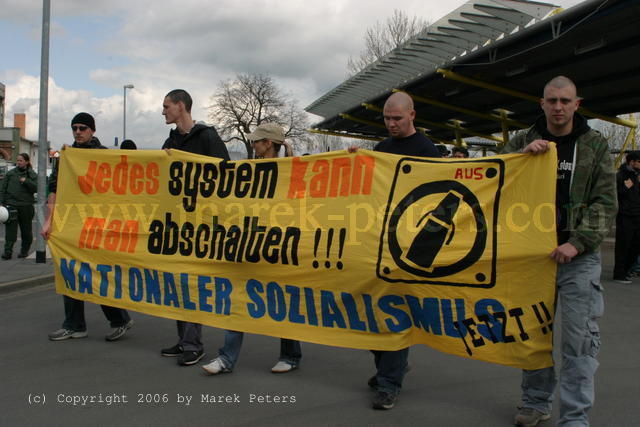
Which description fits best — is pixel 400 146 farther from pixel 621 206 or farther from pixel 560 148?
pixel 621 206

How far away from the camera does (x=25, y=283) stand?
26.8 feet

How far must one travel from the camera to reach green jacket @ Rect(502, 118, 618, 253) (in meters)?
3.25

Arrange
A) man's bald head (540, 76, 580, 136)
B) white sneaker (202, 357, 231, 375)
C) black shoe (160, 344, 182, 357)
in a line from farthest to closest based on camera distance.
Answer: black shoe (160, 344, 182, 357) → white sneaker (202, 357, 231, 375) → man's bald head (540, 76, 580, 136)

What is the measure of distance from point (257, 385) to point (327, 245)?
114cm

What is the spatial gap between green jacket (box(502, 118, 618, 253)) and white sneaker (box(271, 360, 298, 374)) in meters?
2.32

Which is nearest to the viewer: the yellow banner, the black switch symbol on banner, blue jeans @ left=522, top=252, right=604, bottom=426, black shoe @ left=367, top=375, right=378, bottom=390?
blue jeans @ left=522, top=252, right=604, bottom=426

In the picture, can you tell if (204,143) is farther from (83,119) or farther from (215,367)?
(215,367)

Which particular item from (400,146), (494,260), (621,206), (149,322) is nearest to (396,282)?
(494,260)

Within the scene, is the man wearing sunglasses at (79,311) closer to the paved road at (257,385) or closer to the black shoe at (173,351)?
the paved road at (257,385)

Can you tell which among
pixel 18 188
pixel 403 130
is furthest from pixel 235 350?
pixel 18 188

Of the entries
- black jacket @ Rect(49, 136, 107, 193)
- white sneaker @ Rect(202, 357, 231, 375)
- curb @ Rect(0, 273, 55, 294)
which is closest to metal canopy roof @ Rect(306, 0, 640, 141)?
black jacket @ Rect(49, 136, 107, 193)

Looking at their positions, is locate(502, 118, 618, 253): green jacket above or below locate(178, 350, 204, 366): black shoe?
above

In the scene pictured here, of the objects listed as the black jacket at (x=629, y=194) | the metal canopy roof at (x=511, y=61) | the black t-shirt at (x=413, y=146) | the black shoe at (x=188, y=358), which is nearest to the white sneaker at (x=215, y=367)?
the black shoe at (x=188, y=358)

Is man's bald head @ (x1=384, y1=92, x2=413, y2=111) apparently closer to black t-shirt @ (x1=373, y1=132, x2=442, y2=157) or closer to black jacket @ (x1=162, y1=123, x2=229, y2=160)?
black t-shirt @ (x1=373, y1=132, x2=442, y2=157)
